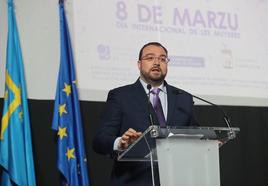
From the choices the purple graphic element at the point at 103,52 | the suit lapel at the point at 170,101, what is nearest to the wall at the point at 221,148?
the purple graphic element at the point at 103,52

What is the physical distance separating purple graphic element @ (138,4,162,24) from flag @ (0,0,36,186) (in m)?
1.24

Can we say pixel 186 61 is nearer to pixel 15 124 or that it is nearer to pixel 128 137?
pixel 15 124

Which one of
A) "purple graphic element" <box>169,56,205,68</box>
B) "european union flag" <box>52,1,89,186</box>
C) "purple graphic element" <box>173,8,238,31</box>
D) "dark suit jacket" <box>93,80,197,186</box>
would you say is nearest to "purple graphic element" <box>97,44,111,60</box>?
"european union flag" <box>52,1,89,186</box>

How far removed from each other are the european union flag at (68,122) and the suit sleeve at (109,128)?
1.29 metres

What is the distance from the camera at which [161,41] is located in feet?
15.3

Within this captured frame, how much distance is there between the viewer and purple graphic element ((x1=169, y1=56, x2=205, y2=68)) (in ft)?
15.4

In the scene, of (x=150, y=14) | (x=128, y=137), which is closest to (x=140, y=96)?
(x=128, y=137)

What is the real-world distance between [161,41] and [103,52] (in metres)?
0.63

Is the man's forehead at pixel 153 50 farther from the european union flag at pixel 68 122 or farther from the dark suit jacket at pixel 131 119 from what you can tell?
the european union flag at pixel 68 122

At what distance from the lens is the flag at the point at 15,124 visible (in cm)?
378

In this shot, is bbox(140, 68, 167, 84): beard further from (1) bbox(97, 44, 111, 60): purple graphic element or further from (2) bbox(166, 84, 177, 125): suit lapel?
(1) bbox(97, 44, 111, 60): purple graphic element

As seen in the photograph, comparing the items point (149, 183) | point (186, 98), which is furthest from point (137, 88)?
point (149, 183)

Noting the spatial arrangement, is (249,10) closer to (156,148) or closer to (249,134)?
(249,134)

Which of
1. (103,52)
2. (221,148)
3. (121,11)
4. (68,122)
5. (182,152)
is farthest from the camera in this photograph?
(221,148)
